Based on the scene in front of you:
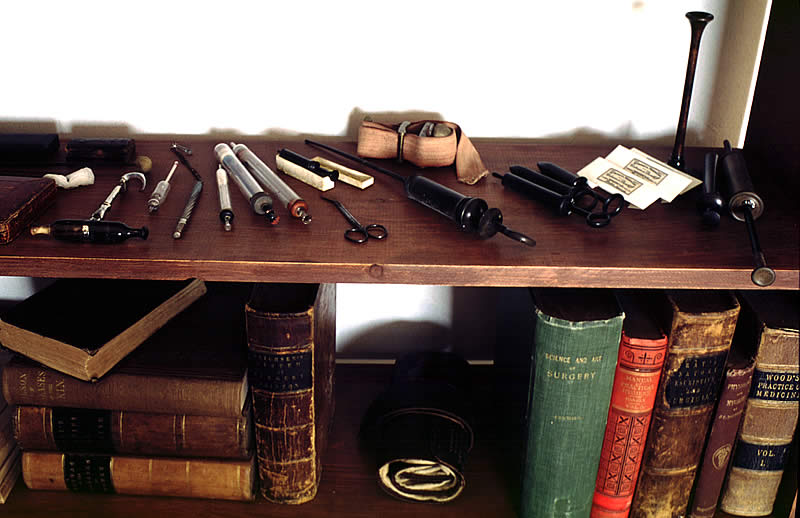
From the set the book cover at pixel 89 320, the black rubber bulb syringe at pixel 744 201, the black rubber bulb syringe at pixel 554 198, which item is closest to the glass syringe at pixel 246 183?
the book cover at pixel 89 320

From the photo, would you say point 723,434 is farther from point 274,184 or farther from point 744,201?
point 274,184

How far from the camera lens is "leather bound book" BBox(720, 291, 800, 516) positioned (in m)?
0.94

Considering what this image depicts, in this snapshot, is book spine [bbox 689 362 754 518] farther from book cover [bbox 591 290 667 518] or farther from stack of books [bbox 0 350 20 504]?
stack of books [bbox 0 350 20 504]

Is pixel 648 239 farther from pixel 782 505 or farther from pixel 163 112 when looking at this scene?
pixel 163 112

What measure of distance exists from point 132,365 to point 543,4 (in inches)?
32.6

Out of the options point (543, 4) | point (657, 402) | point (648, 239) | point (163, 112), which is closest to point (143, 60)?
point (163, 112)

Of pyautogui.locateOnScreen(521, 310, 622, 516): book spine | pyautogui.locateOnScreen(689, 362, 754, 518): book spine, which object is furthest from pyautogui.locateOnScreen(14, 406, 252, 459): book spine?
pyautogui.locateOnScreen(689, 362, 754, 518): book spine

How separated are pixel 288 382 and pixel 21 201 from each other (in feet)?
1.32

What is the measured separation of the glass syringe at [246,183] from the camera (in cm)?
94

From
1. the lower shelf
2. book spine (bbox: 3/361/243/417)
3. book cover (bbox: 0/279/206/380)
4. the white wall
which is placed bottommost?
the lower shelf

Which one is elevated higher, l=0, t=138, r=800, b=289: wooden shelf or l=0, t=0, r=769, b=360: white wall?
l=0, t=0, r=769, b=360: white wall

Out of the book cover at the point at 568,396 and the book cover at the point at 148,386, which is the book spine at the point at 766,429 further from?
the book cover at the point at 148,386

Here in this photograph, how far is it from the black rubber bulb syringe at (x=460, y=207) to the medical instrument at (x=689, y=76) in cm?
34

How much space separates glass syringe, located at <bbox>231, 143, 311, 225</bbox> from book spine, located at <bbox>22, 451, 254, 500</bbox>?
0.38 m
